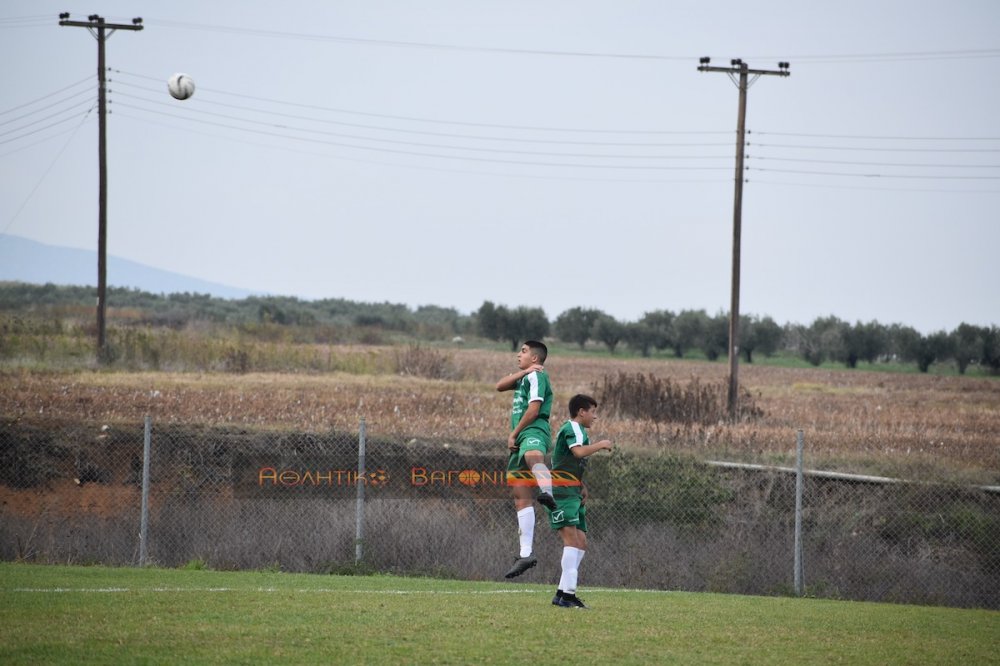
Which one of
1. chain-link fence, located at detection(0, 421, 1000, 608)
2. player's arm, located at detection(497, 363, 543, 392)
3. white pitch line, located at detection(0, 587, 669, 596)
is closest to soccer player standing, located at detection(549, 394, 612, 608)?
player's arm, located at detection(497, 363, 543, 392)

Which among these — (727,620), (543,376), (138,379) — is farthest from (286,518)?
(138,379)

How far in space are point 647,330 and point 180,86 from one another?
71.0 m

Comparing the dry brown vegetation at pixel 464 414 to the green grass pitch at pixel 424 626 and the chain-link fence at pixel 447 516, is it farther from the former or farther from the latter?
the green grass pitch at pixel 424 626

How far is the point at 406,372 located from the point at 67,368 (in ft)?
39.8

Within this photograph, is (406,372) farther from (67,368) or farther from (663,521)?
(663,521)

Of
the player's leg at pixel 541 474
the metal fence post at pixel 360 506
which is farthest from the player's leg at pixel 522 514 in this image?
the metal fence post at pixel 360 506

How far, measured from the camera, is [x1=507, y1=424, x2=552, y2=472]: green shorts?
42.6 ft

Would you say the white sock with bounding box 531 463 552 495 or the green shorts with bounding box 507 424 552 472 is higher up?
the green shorts with bounding box 507 424 552 472

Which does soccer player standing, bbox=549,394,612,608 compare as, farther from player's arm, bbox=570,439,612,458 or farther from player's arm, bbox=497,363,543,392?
player's arm, bbox=497,363,543,392

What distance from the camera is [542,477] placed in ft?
41.5

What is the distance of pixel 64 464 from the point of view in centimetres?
2272

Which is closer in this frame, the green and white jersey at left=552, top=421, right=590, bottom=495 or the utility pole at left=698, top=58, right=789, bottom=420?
the green and white jersey at left=552, top=421, right=590, bottom=495

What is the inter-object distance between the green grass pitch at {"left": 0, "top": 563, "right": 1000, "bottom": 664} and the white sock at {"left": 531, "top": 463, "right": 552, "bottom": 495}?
1.25 m

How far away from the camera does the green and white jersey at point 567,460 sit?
12.3 meters
